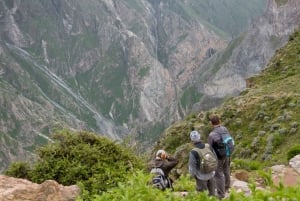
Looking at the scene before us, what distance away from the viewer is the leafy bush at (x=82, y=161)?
75.8 ft

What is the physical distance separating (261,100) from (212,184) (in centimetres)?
2204

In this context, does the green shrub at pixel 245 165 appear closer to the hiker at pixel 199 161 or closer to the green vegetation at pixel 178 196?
the hiker at pixel 199 161

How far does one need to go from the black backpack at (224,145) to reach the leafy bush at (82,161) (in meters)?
5.24

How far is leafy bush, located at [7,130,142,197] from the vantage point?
2309 cm

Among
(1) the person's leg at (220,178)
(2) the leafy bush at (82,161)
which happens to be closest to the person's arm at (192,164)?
(1) the person's leg at (220,178)

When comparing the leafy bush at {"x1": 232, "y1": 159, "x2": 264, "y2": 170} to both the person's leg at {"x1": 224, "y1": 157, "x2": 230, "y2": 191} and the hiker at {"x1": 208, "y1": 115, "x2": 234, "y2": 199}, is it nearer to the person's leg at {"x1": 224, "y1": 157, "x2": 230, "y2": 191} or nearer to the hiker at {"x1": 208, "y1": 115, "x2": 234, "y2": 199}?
the person's leg at {"x1": 224, "y1": 157, "x2": 230, "y2": 191}

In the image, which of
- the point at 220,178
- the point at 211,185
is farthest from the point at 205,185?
the point at 220,178

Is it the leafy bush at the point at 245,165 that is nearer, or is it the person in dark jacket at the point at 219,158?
the person in dark jacket at the point at 219,158

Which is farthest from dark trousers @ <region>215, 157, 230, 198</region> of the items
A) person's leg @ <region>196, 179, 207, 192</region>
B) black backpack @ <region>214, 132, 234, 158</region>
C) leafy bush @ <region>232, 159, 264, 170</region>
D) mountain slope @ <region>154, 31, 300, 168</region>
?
mountain slope @ <region>154, 31, 300, 168</region>

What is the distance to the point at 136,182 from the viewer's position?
28.7ft

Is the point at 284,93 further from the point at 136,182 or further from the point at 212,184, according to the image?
the point at 136,182

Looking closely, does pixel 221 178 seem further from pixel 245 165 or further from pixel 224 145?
pixel 245 165

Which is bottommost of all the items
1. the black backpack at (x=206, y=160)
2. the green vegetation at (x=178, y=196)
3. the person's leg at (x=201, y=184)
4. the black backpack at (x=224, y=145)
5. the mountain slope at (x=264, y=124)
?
the green vegetation at (x=178, y=196)

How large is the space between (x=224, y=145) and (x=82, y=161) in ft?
28.7
